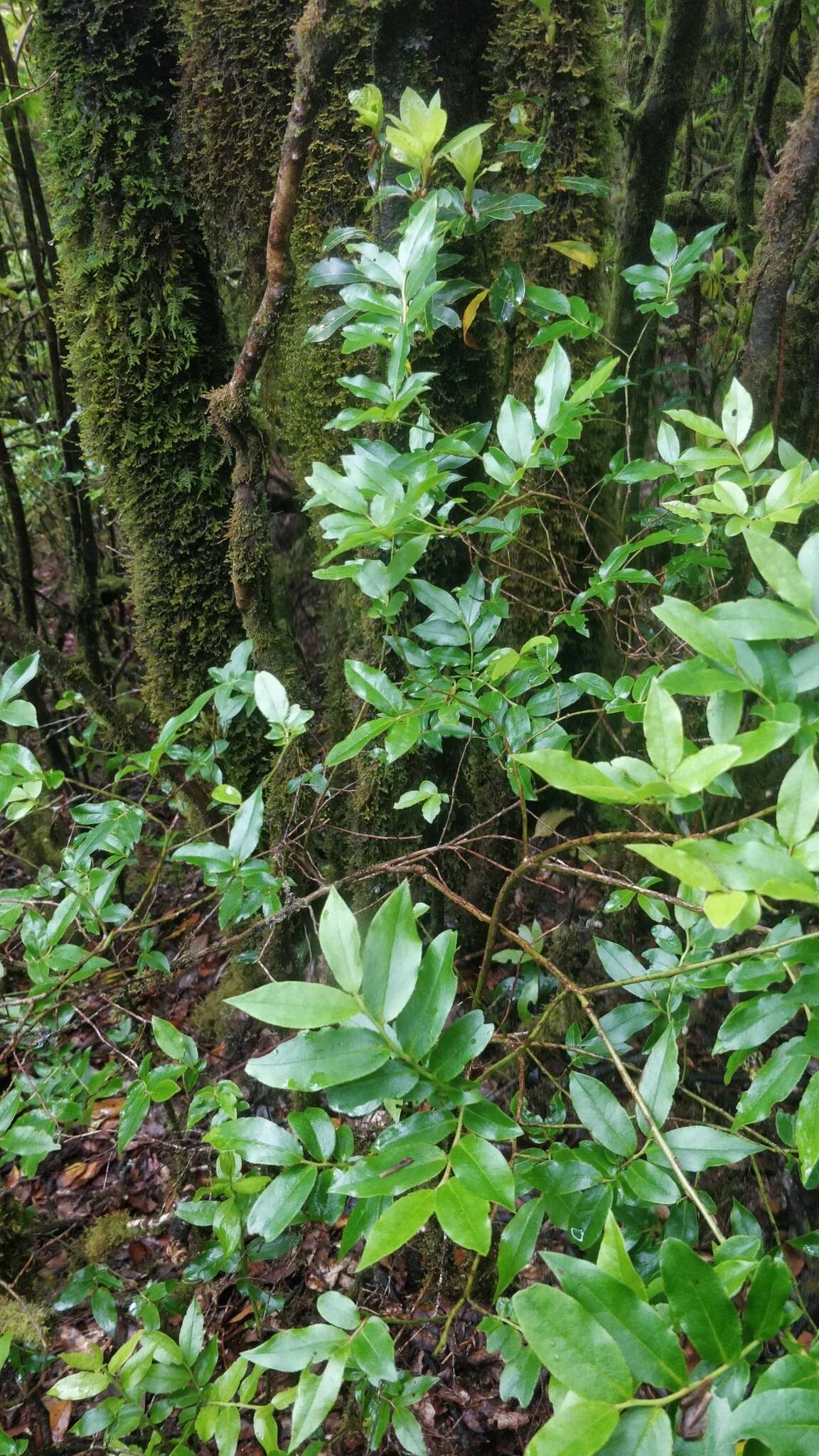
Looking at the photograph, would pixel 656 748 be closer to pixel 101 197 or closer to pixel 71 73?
pixel 101 197

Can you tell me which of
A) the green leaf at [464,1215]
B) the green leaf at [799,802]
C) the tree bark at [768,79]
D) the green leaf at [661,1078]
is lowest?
the green leaf at [661,1078]

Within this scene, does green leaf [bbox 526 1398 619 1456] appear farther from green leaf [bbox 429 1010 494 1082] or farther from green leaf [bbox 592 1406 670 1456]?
green leaf [bbox 429 1010 494 1082]

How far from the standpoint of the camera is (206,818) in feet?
6.99

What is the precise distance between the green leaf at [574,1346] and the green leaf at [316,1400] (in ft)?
1.25

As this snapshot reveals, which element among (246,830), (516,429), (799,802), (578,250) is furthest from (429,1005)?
(578,250)

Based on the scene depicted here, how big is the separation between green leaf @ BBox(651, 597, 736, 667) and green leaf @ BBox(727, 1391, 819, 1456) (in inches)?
17.0

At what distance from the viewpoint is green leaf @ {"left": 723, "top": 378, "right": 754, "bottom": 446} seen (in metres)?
0.86

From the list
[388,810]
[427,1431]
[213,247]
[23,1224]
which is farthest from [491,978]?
[213,247]

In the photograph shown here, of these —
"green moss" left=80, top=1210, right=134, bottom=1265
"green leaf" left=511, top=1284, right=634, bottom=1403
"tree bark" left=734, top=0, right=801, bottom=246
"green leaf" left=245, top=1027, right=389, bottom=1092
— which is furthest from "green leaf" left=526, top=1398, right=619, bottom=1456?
"tree bark" left=734, top=0, right=801, bottom=246

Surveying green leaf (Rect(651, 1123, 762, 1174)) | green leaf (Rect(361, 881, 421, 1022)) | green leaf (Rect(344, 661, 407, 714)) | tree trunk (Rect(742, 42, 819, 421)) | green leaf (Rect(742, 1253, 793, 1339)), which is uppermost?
tree trunk (Rect(742, 42, 819, 421))

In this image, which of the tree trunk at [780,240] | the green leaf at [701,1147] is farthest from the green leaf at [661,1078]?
the tree trunk at [780,240]

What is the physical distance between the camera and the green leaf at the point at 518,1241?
72 cm

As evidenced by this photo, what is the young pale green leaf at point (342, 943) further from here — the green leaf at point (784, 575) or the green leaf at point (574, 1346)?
the green leaf at point (784, 575)

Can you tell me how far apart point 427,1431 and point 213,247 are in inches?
96.9
